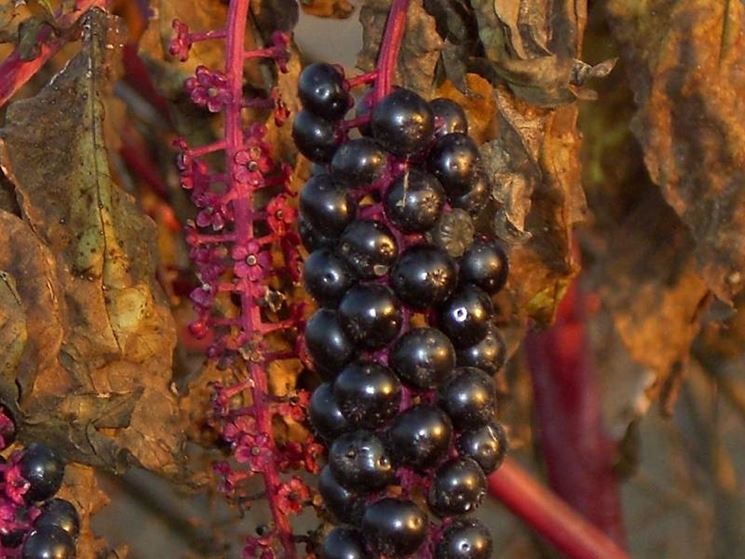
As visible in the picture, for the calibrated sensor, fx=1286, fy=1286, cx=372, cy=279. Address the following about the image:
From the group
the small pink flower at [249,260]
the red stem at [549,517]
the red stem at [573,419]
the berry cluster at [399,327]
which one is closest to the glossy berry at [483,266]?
the berry cluster at [399,327]

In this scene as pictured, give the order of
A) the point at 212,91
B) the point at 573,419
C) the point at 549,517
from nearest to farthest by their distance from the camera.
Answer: the point at 212,91, the point at 549,517, the point at 573,419

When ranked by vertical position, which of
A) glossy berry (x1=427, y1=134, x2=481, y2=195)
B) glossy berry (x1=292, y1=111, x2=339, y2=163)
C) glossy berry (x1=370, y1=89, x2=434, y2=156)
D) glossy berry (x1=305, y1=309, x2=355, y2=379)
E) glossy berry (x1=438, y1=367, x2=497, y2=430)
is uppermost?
glossy berry (x1=370, y1=89, x2=434, y2=156)

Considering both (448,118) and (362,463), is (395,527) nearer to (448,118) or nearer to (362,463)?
(362,463)

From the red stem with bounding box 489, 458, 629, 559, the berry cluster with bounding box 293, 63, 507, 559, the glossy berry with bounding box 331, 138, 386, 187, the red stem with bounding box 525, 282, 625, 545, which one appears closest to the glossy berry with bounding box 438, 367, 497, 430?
the berry cluster with bounding box 293, 63, 507, 559

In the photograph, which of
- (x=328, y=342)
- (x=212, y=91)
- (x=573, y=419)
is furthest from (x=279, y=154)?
(x=573, y=419)

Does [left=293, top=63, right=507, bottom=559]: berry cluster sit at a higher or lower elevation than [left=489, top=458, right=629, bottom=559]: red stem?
higher

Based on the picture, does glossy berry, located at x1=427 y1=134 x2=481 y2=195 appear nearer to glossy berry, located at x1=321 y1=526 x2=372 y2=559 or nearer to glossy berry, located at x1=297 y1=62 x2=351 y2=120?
glossy berry, located at x1=297 y1=62 x2=351 y2=120
